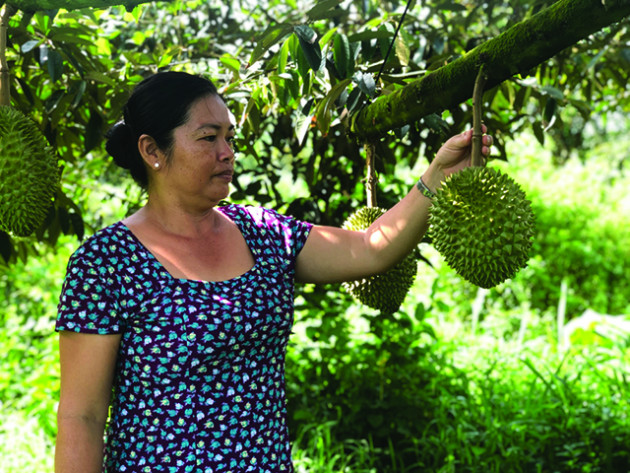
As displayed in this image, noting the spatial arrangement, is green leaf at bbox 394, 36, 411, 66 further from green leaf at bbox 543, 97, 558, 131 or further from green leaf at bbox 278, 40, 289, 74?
green leaf at bbox 543, 97, 558, 131

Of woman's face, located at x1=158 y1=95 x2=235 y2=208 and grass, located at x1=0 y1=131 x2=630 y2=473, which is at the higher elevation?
woman's face, located at x1=158 y1=95 x2=235 y2=208

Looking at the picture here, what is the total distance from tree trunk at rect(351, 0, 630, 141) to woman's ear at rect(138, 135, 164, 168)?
0.52m

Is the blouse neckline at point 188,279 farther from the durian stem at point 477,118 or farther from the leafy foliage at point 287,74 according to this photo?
the durian stem at point 477,118

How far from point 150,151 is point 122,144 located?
12cm

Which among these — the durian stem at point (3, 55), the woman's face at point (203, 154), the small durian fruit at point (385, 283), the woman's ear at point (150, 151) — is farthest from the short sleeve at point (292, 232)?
the durian stem at point (3, 55)

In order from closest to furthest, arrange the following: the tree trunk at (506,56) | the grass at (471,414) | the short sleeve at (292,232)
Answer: the tree trunk at (506,56) → the short sleeve at (292,232) → the grass at (471,414)

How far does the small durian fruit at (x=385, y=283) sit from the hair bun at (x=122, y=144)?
1.95 feet

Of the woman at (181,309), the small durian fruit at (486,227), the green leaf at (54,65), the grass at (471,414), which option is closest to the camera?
the small durian fruit at (486,227)

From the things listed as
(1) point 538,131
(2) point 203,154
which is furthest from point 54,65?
(1) point 538,131

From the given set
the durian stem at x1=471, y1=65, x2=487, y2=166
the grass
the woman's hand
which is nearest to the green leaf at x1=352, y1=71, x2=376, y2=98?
the woman's hand

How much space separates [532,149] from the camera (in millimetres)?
6766

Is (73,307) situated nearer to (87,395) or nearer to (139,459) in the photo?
(87,395)

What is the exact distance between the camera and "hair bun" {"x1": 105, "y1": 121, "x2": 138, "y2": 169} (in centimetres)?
166

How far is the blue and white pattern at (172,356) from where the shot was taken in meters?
1.47
